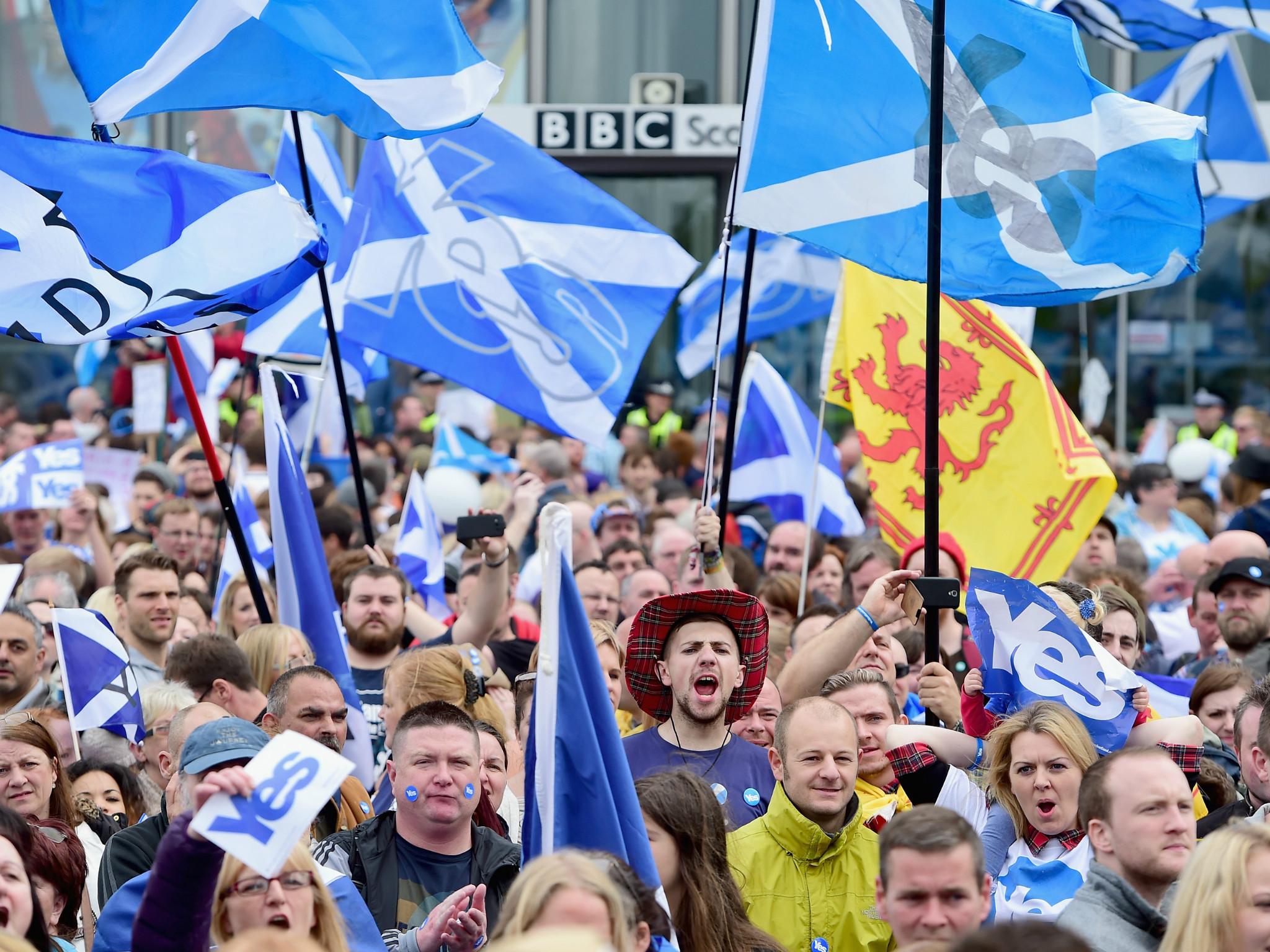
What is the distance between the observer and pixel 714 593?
646cm

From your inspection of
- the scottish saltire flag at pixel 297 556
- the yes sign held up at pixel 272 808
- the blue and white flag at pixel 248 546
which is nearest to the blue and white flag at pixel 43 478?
the blue and white flag at pixel 248 546

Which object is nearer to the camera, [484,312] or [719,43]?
[484,312]

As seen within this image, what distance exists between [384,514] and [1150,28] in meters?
6.06

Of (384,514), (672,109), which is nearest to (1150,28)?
(384,514)

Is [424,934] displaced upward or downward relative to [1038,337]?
downward

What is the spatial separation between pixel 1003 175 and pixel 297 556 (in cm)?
335

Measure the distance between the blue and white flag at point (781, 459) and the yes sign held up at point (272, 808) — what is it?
24.8 feet

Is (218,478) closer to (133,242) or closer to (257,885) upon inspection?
(133,242)

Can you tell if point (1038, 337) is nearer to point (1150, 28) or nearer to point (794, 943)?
point (1150, 28)

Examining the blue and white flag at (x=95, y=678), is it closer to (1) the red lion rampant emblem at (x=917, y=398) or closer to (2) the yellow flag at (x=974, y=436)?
(2) the yellow flag at (x=974, y=436)

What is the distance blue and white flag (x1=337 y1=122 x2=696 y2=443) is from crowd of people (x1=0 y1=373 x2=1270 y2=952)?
0.64 m


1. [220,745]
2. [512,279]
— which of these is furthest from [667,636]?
[512,279]

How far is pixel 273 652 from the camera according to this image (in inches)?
294

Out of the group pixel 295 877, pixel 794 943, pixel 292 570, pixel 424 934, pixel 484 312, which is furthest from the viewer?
pixel 484 312
